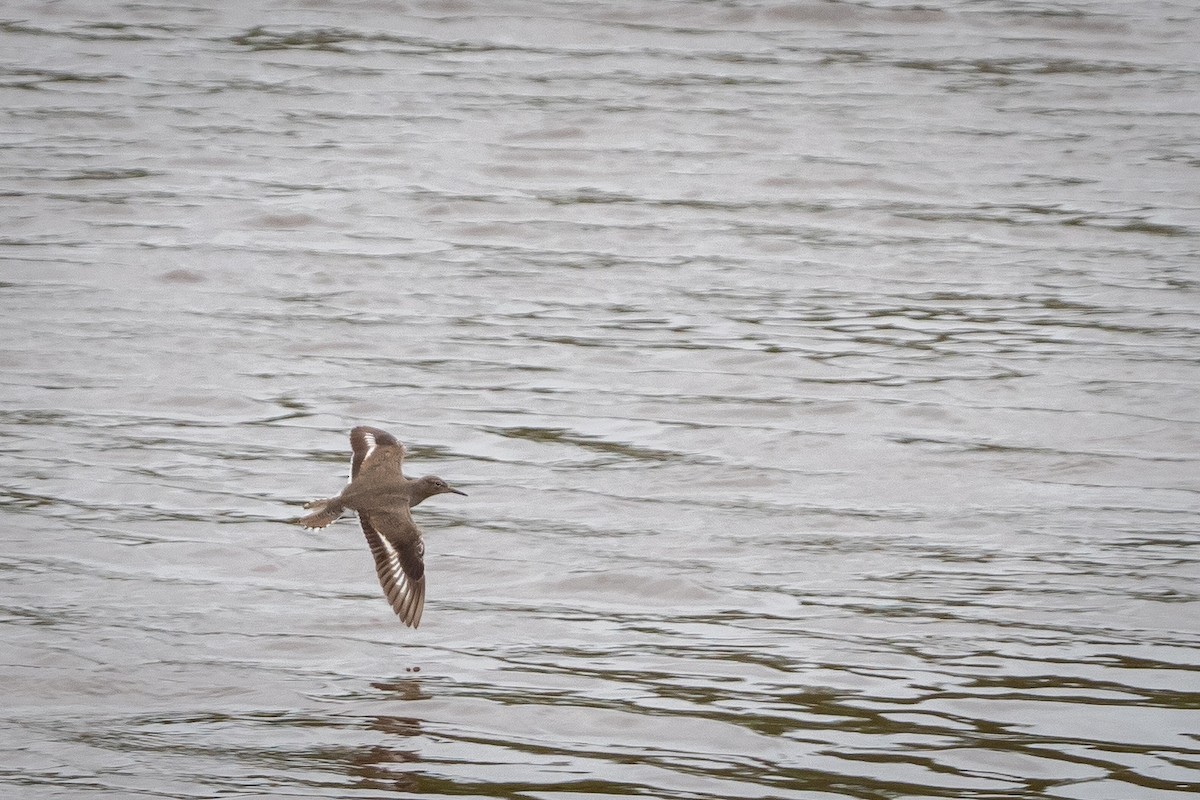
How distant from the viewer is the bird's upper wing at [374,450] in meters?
6.84

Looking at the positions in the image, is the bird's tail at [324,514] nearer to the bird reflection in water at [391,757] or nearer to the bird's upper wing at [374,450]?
the bird's upper wing at [374,450]

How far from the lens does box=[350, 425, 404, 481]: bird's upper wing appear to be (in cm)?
684

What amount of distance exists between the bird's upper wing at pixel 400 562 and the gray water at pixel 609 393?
178 millimetres

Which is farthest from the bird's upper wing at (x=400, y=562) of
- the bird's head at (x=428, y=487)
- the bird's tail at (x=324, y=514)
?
the bird's head at (x=428, y=487)

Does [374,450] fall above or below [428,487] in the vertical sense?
above

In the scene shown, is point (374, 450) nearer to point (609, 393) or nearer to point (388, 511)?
point (388, 511)

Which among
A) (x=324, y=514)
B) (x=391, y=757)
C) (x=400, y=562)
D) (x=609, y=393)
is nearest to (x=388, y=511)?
(x=324, y=514)

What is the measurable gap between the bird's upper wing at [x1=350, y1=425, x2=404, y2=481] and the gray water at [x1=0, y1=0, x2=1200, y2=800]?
419mm

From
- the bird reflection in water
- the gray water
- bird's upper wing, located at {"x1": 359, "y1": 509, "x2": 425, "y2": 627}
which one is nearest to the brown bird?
bird's upper wing, located at {"x1": 359, "y1": 509, "x2": 425, "y2": 627}

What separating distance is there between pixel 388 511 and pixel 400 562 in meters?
0.35

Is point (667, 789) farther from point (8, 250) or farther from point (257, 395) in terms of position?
point (8, 250)

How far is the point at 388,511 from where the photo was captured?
666 cm

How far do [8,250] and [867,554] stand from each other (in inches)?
211

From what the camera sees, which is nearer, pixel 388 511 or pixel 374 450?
pixel 388 511
